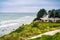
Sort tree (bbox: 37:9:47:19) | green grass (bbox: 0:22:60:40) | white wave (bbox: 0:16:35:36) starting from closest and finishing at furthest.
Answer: green grass (bbox: 0:22:60:40) < white wave (bbox: 0:16:35:36) < tree (bbox: 37:9:47:19)

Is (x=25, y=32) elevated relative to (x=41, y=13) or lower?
elevated

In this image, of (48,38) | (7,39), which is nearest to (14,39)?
(7,39)

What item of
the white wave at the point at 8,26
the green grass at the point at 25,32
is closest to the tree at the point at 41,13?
the white wave at the point at 8,26

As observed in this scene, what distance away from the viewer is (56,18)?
222 feet

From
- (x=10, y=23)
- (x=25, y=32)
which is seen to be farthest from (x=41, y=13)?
(x=25, y=32)

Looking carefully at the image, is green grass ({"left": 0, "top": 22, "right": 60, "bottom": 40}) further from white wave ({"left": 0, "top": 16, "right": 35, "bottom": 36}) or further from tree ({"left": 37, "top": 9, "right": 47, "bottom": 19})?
tree ({"left": 37, "top": 9, "right": 47, "bottom": 19})

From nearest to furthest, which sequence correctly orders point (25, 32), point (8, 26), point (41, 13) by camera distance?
point (25, 32), point (8, 26), point (41, 13)

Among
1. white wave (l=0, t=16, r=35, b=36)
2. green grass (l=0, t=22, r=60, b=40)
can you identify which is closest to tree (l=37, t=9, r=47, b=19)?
white wave (l=0, t=16, r=35, b=36)

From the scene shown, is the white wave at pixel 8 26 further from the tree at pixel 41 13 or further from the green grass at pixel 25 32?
the green grass at pixel 25 32

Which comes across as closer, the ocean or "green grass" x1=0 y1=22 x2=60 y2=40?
"green grass" x1=0 y1=22 x2=60 y2=40

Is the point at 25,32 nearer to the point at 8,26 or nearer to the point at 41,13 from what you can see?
the point at 8,26

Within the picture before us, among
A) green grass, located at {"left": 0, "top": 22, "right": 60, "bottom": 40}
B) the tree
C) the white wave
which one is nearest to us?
green grass, located at {"left": 0, "top": 22, "right": 60, "bottom": 40}

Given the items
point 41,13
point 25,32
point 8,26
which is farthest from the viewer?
point 41,13

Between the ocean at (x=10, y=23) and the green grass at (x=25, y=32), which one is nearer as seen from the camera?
the green grass at (x=25, y=32)
